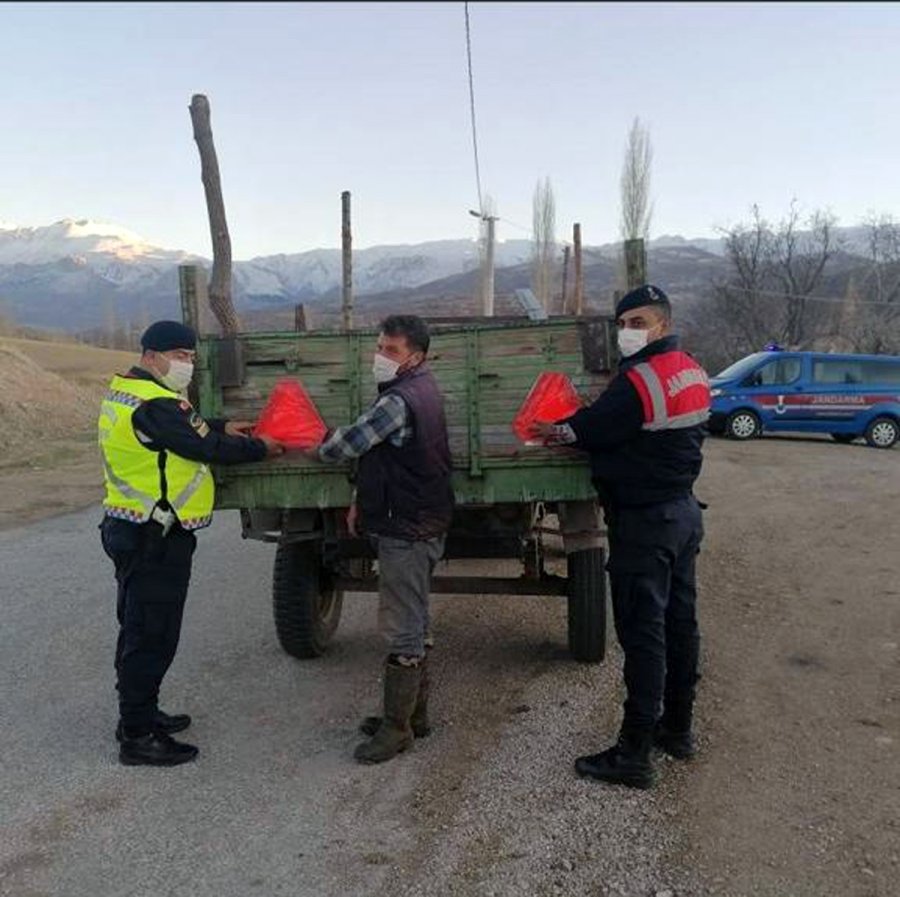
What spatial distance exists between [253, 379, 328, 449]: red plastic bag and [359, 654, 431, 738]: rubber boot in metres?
1.20

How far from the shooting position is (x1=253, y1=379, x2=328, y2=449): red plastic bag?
4.39 metres

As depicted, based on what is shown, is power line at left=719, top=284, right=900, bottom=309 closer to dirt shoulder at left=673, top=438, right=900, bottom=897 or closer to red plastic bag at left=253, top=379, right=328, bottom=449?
dirt shoulder at left=673, top=438, right=900, bottom=897

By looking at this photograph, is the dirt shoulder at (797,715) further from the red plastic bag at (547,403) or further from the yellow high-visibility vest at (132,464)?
the yellow high-visibility vest at (132,464)

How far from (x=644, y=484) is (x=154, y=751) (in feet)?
8.12

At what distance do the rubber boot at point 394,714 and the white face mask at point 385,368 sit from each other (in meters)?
1.29

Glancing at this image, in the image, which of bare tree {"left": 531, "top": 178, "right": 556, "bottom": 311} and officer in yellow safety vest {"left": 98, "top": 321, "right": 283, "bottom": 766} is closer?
officer in yellow safety vest {"left": 98, "top": 321, "right": 283, "bottom": 766}

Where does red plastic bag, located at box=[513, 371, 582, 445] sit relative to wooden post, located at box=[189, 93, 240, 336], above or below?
below

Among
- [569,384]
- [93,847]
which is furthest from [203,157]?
[93,847]

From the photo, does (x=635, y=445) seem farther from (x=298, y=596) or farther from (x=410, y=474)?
(x=298, y=596)

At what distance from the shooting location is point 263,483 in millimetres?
4434

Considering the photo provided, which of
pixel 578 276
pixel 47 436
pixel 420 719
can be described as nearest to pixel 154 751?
pixel 420 719

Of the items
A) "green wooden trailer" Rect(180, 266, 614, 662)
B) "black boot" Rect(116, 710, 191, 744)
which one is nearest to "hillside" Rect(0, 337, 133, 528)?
"black boot" Rect(116, 710, 191, 744)

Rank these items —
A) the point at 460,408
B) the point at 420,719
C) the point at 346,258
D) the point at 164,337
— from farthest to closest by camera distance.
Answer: the point at 346,258 → the point at 460,408 → the point at 420,719 → the point at 164,337

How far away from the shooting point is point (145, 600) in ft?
13.2
